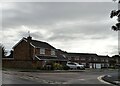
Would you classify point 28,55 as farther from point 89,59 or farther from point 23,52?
point 89,59

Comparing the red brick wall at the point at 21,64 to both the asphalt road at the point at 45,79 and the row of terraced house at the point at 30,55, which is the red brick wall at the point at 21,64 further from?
the asphalt road at the point at 45,79

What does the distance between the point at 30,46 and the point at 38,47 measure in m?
1.91

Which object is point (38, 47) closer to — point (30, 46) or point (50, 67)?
point (30, 46)

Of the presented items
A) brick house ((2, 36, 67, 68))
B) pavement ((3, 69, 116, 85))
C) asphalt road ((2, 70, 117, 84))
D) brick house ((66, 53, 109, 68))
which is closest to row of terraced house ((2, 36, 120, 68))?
brick house ((2, 36, 67, 68))

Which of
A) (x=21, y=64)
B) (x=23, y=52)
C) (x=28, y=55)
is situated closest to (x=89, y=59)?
(x=23, y=52)

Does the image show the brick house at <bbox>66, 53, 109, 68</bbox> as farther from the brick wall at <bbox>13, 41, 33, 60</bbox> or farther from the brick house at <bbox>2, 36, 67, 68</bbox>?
the brick wall at <bbox>13, 41, 33, 60</bbox>

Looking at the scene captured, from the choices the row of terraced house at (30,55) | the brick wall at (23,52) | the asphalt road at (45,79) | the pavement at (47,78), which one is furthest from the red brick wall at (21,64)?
the asphalt road at (45,79)

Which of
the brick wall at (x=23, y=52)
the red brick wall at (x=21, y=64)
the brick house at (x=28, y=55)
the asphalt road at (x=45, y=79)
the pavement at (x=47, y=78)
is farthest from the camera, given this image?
the brick wall at (x=23, y=52)

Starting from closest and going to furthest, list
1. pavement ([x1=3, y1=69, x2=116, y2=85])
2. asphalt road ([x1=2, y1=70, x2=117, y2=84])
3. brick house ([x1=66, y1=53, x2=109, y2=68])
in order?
asphalt road ([x1=2, y1=70, x2=117, y2=84]), pavement ([x1=3, y1=69, x2=116, y2=85]), brick house ([x1=66, y1=53, x2=109, y2=68])

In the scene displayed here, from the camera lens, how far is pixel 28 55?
216 ft

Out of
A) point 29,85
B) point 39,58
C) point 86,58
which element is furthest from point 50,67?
point 86,58

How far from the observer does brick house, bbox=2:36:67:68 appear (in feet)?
209

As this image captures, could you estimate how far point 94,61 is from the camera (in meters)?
125

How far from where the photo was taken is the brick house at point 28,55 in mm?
63844
